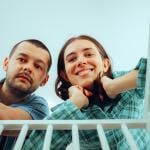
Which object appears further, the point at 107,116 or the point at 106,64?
the point at 106,64

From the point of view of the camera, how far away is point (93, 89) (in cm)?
119

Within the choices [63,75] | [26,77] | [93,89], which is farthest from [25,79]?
[93,89]

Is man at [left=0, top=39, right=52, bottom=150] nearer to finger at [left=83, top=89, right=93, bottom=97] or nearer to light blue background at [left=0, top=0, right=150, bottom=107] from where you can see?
light blue background at [left=0, top=0, right=150, bottom=107]

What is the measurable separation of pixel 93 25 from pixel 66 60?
17cm

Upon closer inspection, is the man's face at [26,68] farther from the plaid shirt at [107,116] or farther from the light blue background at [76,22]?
the plaid shirt at [107,116]

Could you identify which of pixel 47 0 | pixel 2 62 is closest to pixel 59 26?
pixel 47 0

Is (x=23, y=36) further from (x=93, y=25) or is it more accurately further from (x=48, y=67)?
(x=93, y=25)

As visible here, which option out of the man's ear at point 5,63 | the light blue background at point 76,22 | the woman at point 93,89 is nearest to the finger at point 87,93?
the woman at point 93,89

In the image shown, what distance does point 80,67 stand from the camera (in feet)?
3.91

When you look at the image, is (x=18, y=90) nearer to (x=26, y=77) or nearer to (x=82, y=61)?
(x=26, y=77)

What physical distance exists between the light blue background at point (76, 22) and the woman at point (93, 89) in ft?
0.12

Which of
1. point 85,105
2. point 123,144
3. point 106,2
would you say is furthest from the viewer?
point 106,2

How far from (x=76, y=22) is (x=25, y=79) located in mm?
282

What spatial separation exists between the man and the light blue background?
0.03 m
